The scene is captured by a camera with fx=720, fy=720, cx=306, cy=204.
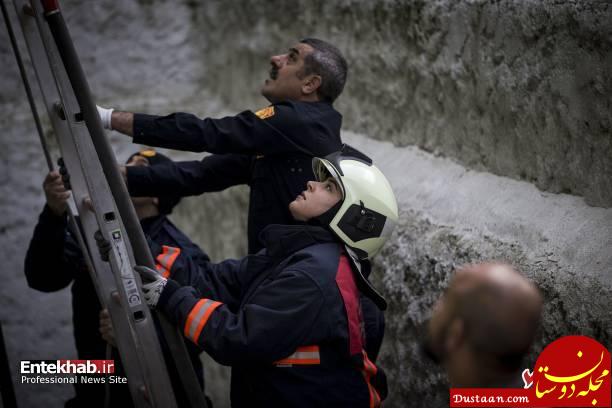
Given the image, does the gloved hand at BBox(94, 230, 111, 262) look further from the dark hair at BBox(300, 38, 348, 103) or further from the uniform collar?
the dark hair at BBox(300, 38, 348, 103)

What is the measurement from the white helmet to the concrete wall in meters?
0.62

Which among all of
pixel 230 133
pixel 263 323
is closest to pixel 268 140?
pixel 230 133

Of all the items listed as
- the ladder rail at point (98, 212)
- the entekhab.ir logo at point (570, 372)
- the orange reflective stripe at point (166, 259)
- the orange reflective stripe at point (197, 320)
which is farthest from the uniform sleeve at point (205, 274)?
the entekhab.ir logo at point (570, 372)

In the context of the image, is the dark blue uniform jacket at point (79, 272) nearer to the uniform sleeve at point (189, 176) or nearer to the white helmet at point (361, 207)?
the uniform sleeve at point (189, 176)

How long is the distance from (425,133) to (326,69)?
77 cm

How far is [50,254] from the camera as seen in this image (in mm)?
3025

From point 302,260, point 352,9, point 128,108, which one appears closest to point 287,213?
point 302,260

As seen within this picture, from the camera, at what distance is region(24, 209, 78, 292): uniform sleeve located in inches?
118

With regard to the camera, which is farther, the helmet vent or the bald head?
the helmet vent

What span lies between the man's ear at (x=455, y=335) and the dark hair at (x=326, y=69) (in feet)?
5.53

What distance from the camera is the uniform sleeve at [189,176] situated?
3.01m

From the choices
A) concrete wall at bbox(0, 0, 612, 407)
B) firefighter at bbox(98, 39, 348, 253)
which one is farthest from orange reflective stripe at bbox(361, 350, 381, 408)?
firefighter at bbox(98, 39, 348, 253)

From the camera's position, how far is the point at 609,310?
2.21 m

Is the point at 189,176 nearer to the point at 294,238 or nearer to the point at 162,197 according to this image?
the point at 162,197
